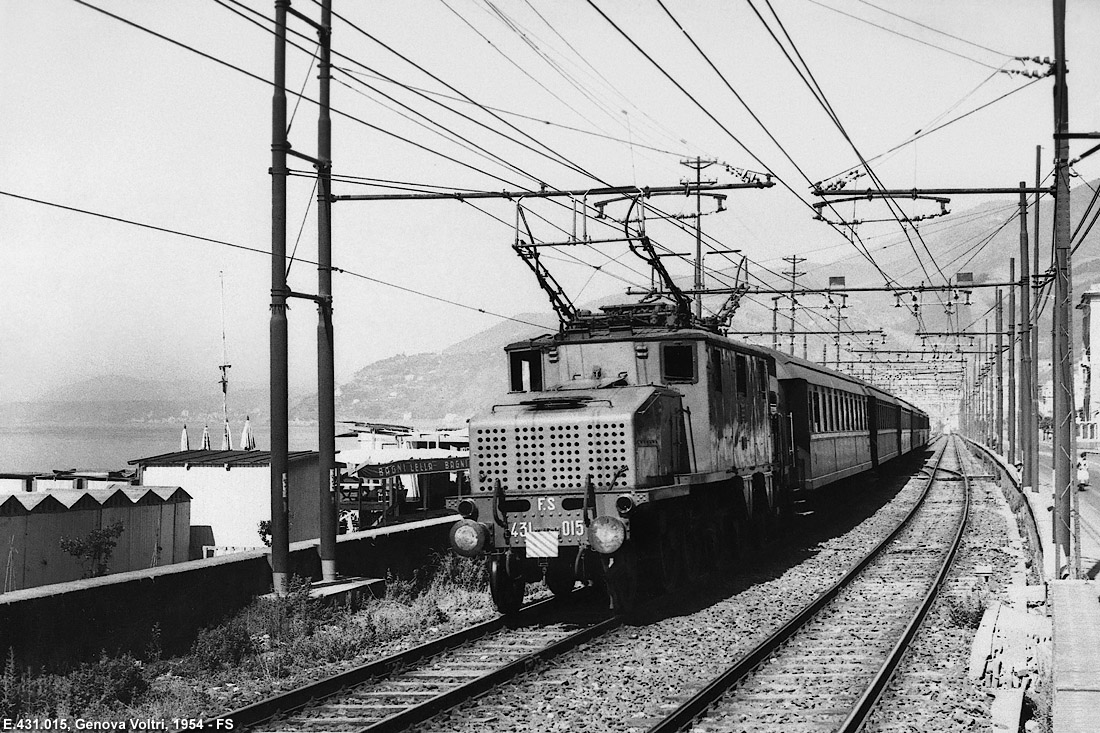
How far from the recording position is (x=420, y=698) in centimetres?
952

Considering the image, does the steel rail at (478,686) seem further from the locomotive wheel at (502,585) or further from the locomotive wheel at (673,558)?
the locomotive wheel at (673,558)

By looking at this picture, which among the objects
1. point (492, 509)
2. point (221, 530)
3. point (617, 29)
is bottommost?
point (221, 530)

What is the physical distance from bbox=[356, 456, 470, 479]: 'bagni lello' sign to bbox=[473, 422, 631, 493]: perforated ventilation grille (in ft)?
45.5

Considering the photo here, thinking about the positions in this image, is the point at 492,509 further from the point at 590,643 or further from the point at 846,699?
the point at 846,699

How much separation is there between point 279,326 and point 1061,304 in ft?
35.8

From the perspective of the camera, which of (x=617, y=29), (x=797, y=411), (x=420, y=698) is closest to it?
(x=420, y=698)

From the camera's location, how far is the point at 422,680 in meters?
10.3

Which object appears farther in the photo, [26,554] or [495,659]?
[26,554]

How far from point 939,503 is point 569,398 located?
22.7 meters

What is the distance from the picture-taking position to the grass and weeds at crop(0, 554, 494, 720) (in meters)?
8.98

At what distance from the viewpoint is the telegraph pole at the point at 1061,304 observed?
15.8 m

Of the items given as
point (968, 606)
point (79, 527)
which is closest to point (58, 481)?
point (79, 527)

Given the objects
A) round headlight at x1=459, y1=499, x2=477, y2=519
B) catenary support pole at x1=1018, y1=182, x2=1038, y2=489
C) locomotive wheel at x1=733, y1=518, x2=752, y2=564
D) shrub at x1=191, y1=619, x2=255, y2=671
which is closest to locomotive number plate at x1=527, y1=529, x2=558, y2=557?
round headlight at x1=459, y1=499, x2=477, y2=519

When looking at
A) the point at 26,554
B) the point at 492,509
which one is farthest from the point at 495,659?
the point at 26,554
